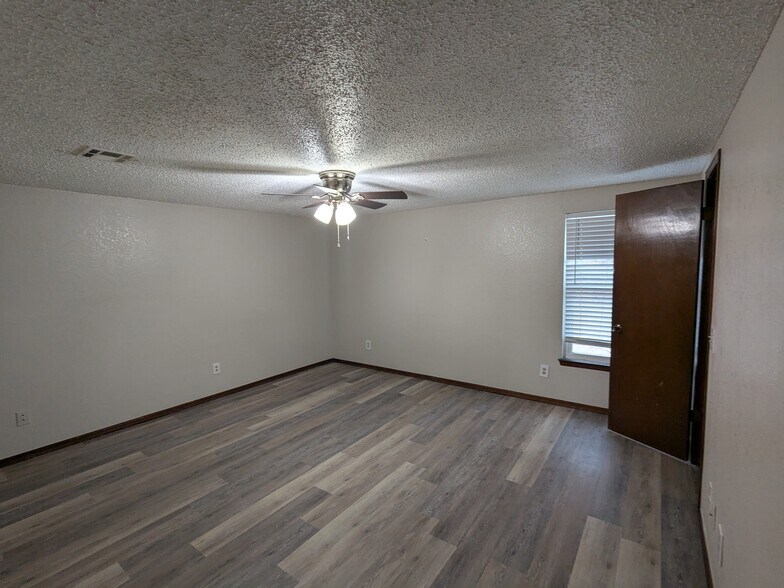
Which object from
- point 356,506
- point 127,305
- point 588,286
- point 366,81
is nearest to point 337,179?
point 366,81

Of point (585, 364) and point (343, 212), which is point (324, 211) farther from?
point (585, 364)

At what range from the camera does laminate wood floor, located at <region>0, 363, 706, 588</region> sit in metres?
1.80

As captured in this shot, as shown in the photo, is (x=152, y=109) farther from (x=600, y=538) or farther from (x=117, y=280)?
(x=600, y=538)

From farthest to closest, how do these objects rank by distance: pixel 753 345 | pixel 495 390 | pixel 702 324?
1. pixel 495 390
2. pixel 702 324
3. pixel 753 345

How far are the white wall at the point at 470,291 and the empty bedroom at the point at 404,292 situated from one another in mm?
34

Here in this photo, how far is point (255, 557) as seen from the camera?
74.4 inches

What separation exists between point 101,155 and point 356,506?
2656mm

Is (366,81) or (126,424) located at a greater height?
(366,81)

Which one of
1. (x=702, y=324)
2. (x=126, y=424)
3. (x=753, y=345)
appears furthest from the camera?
(x=126, y=424)

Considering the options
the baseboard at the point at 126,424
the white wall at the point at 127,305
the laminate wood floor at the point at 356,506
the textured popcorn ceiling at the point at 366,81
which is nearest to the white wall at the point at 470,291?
the laminate wood floor at the point at 356,506

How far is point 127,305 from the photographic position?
3475 mm

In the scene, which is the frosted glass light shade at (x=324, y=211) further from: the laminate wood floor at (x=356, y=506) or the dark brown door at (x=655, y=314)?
the dark brown door at (x=655, y=314)

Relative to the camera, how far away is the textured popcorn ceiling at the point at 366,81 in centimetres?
102

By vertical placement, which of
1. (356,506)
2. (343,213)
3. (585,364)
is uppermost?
(343,213)
